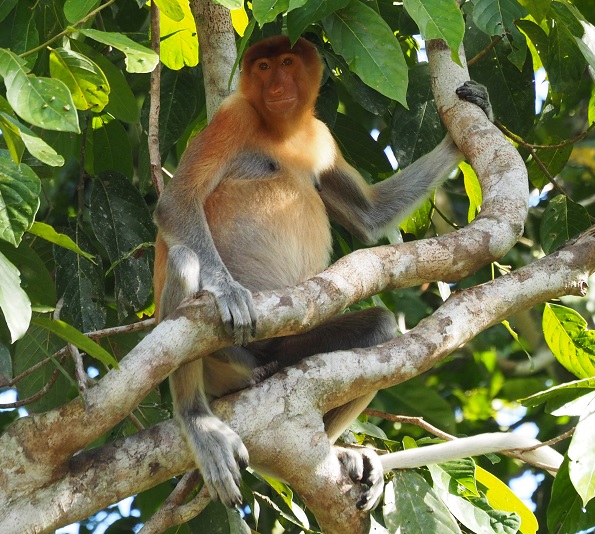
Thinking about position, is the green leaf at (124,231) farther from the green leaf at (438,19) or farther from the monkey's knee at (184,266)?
the green leaf at (438,19)

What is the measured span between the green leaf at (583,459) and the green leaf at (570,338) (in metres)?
0.81

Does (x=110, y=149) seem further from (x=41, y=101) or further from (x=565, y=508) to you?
(x=565, y=508)

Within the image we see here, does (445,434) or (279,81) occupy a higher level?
(279,81)

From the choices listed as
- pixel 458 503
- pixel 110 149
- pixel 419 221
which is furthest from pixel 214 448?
pixel 419 221

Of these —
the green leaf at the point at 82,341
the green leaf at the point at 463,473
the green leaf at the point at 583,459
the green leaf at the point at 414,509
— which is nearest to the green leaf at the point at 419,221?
the green leaf at the point at 463,473

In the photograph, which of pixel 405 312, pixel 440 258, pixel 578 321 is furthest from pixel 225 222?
pixel 405 312

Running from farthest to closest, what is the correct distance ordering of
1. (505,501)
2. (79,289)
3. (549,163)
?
(549,163)
(79,289)
(505,501)

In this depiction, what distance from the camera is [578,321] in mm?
3277

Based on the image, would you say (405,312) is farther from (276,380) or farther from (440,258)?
(276,380)

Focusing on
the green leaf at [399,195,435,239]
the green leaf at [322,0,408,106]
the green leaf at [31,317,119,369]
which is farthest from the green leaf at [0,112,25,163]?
the green leaf at [399,195,435,239]

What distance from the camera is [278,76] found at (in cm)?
364

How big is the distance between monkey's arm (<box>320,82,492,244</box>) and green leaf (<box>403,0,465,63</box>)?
133 centimetres

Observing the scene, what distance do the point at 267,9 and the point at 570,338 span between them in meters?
1.63

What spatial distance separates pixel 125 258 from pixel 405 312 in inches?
86.5
